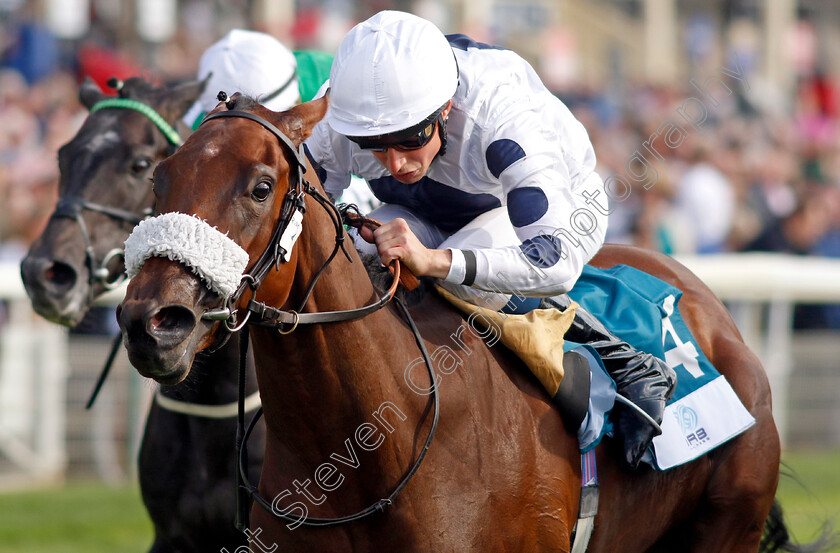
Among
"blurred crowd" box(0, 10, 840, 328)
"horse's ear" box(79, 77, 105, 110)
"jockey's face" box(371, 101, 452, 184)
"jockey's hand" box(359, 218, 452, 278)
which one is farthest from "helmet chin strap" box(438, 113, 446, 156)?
"blurred crowd" box(0, 10, 840, 328)

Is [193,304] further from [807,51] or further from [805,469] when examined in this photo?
[807,51]

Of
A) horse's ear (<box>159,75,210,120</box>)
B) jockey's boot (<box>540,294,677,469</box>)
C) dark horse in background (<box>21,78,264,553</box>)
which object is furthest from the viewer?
horse's ear (<box>159,75,210,120</box>)

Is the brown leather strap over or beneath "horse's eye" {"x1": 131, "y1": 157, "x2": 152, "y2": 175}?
over

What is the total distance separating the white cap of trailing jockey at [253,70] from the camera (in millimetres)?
4824

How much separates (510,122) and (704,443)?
3.99 feet

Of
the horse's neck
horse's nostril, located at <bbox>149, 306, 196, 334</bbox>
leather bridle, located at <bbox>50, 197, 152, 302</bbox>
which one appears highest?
horse's nostril, located at <bbox>149, 306, 196, 334</bbox>

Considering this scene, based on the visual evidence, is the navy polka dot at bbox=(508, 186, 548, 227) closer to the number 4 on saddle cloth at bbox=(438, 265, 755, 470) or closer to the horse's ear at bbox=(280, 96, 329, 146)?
the number 4 on saddle cloth at bbox=(438, 265, 755, 470)

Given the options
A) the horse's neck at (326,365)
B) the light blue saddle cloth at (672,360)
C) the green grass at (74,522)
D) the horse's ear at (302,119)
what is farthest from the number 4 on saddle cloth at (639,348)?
the green grass at (74,522)

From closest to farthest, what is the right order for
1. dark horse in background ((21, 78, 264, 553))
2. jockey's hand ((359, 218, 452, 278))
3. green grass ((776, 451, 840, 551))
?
1. jockey's hand ((359, 218, 452, 278))
2. dark horse in background ((21, 78, 264, 553))
3. green grass ((776, 451, 840, 551))

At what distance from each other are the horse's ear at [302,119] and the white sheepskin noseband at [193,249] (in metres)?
0.37

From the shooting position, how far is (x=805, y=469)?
26.2 feet

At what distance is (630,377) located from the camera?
3.40 metres

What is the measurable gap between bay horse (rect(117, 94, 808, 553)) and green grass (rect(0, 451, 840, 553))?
3.06 m

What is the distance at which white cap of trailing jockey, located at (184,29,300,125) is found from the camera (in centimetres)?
→ 482
